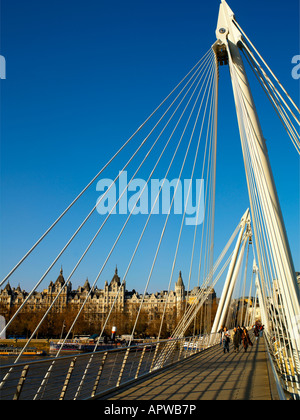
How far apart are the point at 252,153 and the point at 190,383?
4.00 m

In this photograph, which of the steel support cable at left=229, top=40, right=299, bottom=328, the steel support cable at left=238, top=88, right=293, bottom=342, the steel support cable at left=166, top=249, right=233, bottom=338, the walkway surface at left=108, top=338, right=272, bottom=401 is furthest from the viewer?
the steel support cable at left=166, top=249, right=233, bottom=338

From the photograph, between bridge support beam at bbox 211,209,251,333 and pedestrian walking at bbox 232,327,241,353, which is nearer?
pedestrian walking at bbox 232,327,241,353

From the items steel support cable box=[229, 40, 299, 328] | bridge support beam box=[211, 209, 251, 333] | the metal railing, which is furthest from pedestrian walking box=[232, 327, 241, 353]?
steel support cable box=[229, 40, 299, 328]

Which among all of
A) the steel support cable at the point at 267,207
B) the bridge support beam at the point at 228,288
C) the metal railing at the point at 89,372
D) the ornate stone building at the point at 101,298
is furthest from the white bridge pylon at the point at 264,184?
the ornate stone building at the point at 101,298

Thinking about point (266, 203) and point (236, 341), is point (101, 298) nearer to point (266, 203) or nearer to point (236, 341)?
point (236, 341)

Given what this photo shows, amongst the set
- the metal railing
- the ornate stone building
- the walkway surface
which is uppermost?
the ornate stone building

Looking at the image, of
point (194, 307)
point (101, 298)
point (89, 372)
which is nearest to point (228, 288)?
point (194, 307)

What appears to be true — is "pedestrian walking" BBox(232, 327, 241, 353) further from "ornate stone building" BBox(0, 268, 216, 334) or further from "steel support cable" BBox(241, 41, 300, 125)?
"ornate stone building" BBox(0, 268, 216, 334)

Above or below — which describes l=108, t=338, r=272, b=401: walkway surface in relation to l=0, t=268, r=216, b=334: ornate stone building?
below

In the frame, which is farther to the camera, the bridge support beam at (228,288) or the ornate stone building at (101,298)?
the ornate stone building at (101,298)

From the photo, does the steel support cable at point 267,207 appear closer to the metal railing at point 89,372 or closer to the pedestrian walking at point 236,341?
the metal railing at point 89,372

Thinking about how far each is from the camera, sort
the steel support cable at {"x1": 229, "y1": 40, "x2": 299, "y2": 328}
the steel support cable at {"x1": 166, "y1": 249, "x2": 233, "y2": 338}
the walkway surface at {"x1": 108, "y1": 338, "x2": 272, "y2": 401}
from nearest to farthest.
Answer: the walkway surface at {"x1": 108, "y1": 338, "x2": 272, "y2": 401} → the steel support cable at {"x1": 229, "y1": 40, "x2": 299, "y2": 328} → the steel support cable at {"x1": 166, "y1": 249, "x2": 233, "y2": 338}
